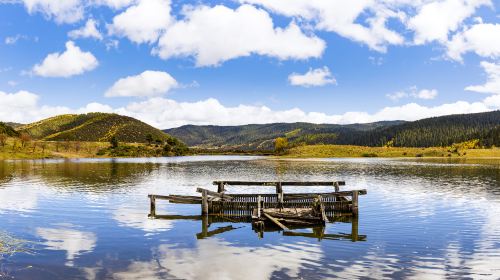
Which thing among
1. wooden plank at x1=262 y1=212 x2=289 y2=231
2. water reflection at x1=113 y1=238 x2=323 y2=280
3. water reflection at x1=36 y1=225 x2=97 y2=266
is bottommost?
water reflection at x1=113 y1=238 x2=323 y2=280

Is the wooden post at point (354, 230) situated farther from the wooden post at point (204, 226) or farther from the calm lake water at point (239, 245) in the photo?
the wooden post at point (204, 226)

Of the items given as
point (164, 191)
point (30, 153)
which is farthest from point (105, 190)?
point (30, 153)

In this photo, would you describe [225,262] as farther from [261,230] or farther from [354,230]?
[354,230]

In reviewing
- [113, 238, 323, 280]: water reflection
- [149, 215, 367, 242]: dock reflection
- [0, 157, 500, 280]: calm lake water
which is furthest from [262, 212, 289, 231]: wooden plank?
[113, 238, 323, 280]: water reflection

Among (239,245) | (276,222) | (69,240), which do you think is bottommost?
(239,245)

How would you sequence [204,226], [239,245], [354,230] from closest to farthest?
[239,245] → [354,230] → [204,226]

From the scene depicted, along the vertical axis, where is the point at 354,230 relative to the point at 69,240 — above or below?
below

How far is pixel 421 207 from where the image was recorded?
38.4 meters

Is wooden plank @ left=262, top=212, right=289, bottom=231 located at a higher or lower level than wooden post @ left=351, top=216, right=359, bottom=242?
higher

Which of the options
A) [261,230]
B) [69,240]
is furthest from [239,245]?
[69,240]

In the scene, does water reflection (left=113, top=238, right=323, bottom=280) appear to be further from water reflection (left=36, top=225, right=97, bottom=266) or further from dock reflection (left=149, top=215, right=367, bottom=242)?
water reflection (left=36, top=225, right=97, bottom=266)

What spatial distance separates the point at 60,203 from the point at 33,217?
764cm

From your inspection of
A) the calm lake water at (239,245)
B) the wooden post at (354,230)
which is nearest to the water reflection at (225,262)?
the calm lake water at (239,245)

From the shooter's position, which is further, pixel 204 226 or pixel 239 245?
pixel 204 226
